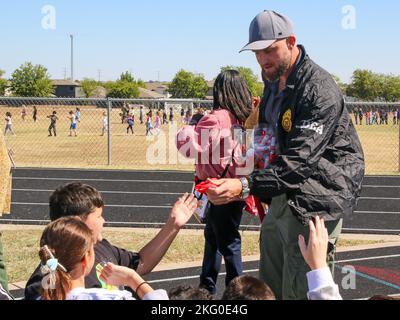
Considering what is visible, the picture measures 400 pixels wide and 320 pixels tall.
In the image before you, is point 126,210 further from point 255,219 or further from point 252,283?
point 252,283

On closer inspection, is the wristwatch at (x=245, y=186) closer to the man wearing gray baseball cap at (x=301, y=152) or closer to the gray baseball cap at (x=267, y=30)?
the man wearing gray baseball cap at (x=301, y=152)

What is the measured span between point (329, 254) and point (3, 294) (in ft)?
5.47

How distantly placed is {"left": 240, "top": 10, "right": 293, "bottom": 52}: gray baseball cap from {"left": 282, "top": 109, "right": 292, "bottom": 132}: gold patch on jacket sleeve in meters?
0.34

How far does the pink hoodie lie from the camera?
454 centimetres

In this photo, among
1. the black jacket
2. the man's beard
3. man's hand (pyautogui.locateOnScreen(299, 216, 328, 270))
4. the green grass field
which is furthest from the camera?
the green grass field

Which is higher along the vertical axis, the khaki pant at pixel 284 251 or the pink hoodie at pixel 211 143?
the pink hoodie at pixel 211 143

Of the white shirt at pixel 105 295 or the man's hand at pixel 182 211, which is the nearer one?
the white shirt at pixel 105 295

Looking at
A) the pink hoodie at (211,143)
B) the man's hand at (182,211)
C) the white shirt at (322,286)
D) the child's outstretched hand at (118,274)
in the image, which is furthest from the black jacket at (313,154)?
the pink hoodie at (211,143)

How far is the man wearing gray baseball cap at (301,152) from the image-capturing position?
10.4 feet

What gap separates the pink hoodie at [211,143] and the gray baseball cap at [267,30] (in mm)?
1350

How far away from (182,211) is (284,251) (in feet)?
1.91

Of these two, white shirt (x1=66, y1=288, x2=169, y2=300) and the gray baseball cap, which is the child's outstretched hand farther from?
the gray baseball cap

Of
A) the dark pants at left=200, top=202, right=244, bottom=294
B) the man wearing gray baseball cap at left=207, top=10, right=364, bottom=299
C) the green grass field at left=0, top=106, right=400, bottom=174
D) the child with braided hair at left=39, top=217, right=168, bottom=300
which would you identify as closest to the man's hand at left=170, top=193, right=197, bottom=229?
the man wearing gray baseball cap at left=207, top=10, right=364, bottom=299

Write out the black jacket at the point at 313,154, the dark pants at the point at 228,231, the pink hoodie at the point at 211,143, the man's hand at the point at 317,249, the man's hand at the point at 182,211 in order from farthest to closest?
1. the dark pants at the point at 228,231
2. the pink hoodie at the point at 211,143
3. the man's hand at the point at 182,211
4. the black jacket at the point at 313,154
5. the man's hand at the point at 317,249
